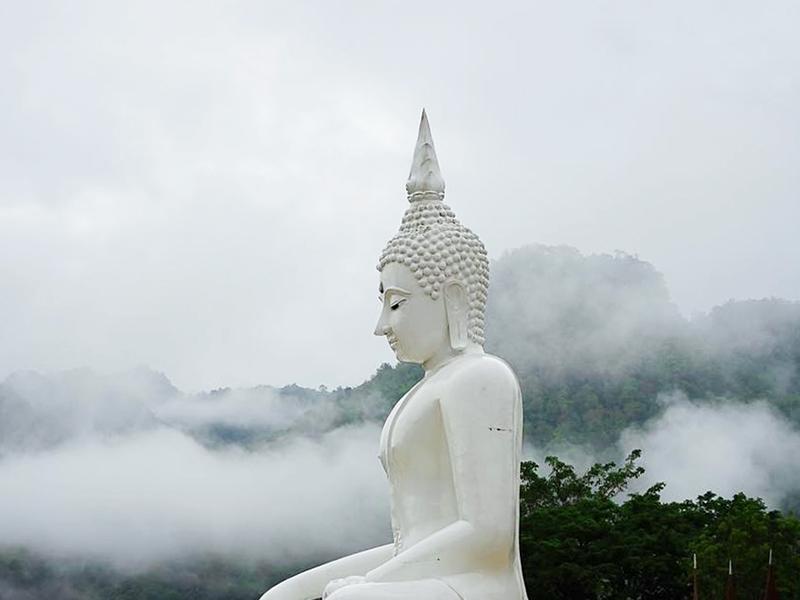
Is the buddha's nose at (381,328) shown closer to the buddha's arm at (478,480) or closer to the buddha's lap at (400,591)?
the buddha's arm at (478,480)

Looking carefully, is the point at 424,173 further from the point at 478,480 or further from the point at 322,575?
the point at 322,575

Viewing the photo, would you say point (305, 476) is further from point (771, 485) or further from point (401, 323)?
point (401, 323)

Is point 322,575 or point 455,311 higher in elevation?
point 455,311

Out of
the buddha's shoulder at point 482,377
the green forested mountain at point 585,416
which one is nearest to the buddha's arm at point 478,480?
the buddha's shoulder at point 482,377

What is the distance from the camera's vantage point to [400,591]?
567 centimetres

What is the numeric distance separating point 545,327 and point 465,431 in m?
36.3

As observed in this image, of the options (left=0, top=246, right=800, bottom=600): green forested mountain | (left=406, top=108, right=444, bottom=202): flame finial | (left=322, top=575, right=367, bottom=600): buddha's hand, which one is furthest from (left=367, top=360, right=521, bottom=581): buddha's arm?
(left=0, top=246, right=800, bottom=600): green forested mountain

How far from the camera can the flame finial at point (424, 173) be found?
6777mm

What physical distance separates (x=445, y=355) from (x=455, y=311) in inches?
9.0

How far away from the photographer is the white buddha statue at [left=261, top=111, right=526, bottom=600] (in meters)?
5.92

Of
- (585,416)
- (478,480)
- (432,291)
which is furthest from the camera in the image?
(585,416)

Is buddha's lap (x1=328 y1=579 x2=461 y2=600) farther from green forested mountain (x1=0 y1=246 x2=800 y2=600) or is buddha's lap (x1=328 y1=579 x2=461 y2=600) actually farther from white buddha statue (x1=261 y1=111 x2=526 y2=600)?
green forested mountain (x1=0 y1=246 x2=800 y2=600)

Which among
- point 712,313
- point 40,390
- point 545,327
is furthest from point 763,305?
point 40,390

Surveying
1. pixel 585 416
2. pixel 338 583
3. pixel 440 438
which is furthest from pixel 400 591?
pixel 585 416
